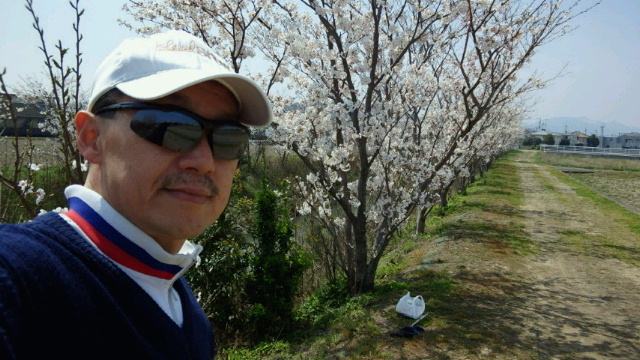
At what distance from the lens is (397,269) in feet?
25.6

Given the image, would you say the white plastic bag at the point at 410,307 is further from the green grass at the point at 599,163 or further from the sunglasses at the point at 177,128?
the green grass at the point at 599,163

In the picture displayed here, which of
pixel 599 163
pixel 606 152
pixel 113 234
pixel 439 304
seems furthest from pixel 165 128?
pixel 606 152

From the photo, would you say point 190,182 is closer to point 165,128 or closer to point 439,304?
point 165,128

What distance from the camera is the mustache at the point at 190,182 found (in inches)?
38.8

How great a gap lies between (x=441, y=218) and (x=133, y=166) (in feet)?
40.2

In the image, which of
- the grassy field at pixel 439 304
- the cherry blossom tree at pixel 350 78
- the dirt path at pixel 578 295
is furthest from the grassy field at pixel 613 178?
the cherry blossom tree at pixel 350 78

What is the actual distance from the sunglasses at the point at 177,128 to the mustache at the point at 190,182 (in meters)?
0.07

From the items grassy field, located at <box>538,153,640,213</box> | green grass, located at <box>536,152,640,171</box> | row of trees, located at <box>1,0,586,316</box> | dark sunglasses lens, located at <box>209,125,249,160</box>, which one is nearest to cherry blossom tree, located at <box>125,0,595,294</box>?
row of trees, located at <box>1,0,586,316</box>

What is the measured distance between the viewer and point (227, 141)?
1.12 meters

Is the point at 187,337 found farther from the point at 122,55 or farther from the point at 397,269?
the point at 397,269

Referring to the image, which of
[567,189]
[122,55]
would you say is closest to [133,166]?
[122,55]

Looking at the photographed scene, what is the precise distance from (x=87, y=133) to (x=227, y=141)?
0.32m

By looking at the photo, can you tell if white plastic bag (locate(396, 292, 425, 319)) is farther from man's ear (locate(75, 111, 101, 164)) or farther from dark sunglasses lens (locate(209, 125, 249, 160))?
man's ear (locate(75, 111, 101, 164))

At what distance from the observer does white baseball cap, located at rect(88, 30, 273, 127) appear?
3.17ft
